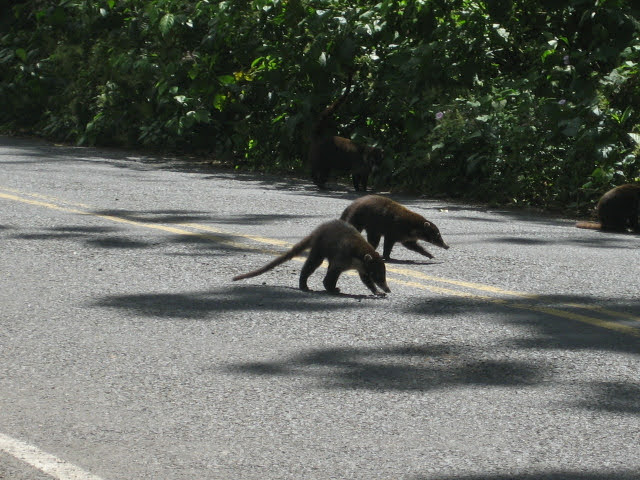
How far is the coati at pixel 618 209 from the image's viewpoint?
452 inches

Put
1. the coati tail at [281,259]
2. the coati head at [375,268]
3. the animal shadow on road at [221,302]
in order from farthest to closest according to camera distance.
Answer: the coati tail at [281,259] < the coati head at [375,268] < the animal shadow on road at [221,302]

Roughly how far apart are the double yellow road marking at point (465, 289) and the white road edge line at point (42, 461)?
3.55m

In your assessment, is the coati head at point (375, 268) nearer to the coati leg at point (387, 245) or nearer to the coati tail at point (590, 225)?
the coati leg at point (387, 245)

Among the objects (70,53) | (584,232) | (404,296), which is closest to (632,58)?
(584,232)

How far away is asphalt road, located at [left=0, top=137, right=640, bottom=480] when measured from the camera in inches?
168

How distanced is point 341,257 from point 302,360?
1835mm

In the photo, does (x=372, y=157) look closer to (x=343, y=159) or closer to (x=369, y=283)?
(x=343, y=159)

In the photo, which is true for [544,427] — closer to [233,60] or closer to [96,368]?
[96,368]

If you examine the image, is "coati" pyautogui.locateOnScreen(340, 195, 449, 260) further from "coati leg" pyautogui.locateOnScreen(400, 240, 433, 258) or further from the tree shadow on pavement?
the tree shadow on pavement

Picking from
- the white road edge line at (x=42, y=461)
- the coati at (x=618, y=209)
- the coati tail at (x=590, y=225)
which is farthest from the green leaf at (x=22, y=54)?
the white road edge line at (x=42, y=461)

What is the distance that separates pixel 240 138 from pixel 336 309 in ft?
37.1

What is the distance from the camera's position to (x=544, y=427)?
182 inches

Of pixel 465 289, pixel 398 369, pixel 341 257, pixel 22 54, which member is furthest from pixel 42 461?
pixel 22 54

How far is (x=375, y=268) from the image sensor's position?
23.9 feet
